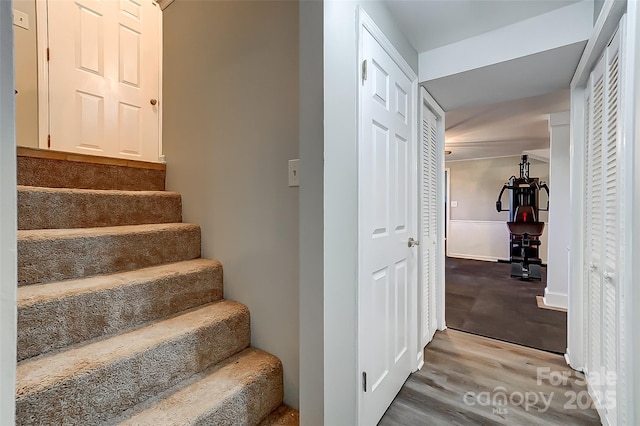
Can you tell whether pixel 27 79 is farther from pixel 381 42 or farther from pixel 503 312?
pixel 503 312

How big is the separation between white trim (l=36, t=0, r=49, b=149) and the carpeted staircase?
61cm

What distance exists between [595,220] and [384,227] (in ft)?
4.19

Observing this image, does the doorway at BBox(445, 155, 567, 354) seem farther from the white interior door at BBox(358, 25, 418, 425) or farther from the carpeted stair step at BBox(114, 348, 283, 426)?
the carpeted stair step at BBox(114, 348, 283, 426)

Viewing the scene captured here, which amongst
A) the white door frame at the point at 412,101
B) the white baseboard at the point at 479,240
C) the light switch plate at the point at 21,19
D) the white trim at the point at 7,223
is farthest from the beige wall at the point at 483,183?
the white trim at the point at 7,223

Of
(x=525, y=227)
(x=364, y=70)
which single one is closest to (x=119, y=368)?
(x=364, y=70)

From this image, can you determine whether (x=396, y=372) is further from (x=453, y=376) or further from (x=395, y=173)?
(x=395, y=173)

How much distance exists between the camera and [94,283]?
50.9 inches

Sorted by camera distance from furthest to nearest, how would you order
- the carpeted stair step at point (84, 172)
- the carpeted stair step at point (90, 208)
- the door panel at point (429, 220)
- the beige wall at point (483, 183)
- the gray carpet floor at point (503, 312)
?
the beige wall at point (483, 183)
the gray carpet floor at point (503, 312)
the door panel at point (429, 220)
the carpeted stair step at point (84, 172)
the carpeted stair step at point (90, 208)

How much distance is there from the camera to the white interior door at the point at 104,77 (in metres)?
2.20

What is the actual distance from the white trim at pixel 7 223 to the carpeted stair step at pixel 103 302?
2.71 ft

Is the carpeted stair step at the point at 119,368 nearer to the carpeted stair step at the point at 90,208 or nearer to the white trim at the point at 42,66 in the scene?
the carpeted stair step at the point at 90,208

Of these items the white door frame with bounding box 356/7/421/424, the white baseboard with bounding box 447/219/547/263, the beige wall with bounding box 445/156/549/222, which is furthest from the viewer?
the white baseboard with bounding box 447/219/547/263

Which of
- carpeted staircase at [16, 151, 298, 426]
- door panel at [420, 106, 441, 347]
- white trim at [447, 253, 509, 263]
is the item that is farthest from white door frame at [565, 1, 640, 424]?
white trim at [447, 253, 509, 263]

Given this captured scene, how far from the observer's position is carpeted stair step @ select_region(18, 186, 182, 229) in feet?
4.72
